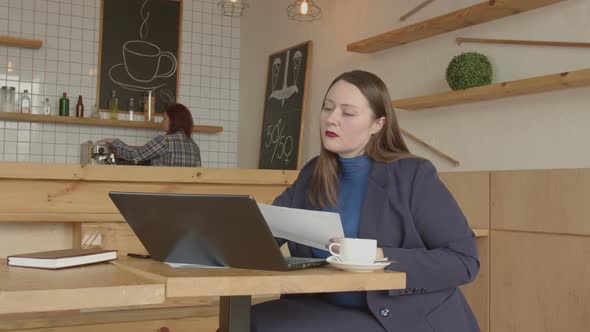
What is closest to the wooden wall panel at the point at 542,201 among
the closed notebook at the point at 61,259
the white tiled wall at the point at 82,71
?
the closed notebook at the point at 61,259

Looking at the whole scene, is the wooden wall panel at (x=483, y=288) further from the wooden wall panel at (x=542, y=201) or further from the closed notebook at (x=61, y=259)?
the closed notebook at (x=61, y=259)

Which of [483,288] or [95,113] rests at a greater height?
[95,113]

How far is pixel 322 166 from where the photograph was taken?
1.89 metres

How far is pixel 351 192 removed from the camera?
73.1 inches

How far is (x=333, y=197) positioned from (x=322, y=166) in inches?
3.6

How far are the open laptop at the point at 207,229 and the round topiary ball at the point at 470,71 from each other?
2069 mm

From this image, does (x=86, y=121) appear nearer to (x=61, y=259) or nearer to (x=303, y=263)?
(x=61, y=259)

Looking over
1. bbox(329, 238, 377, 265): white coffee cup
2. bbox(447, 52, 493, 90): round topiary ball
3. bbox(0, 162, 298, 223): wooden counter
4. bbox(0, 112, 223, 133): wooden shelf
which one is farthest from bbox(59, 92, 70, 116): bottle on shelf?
bbox(329, 238, 377, 265): white coffee cup

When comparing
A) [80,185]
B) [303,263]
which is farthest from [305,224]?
[80,185]

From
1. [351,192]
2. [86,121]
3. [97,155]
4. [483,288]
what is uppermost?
[86,121]

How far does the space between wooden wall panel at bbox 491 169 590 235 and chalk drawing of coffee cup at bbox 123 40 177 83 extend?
3510 millimetres

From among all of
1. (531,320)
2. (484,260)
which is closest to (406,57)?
(484,260)

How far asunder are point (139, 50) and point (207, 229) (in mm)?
4758

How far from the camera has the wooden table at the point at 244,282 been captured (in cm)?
118
